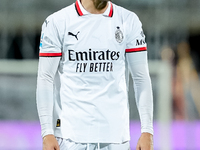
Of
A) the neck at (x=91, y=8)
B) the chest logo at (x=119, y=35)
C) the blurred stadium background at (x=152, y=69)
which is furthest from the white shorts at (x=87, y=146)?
the blurred stadium background at (x=152, y=69)

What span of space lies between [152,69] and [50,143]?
1891 mm

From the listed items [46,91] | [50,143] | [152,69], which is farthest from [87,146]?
[152,69]

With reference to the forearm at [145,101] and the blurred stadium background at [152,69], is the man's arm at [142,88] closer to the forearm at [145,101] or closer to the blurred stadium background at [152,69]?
the forearm at [145,101]

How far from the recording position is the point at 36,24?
33.8ft

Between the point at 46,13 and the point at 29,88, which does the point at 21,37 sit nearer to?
the point at 46,13

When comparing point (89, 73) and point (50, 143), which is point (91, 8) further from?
point (50, 143)

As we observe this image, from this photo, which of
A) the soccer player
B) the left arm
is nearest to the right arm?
the soccer player

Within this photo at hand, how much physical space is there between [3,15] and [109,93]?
29.5ft

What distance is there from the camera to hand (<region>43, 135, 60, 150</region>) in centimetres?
142

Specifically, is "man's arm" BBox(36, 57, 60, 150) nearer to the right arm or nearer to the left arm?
the right arm

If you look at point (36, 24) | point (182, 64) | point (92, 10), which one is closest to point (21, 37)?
point (36, 24)

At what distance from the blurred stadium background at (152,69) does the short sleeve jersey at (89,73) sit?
1674mm

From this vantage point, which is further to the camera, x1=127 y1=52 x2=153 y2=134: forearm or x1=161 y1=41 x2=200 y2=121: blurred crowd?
x1=161 y1=41 x2=200 y2=121: blurred crowd

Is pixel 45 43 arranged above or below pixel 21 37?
below
